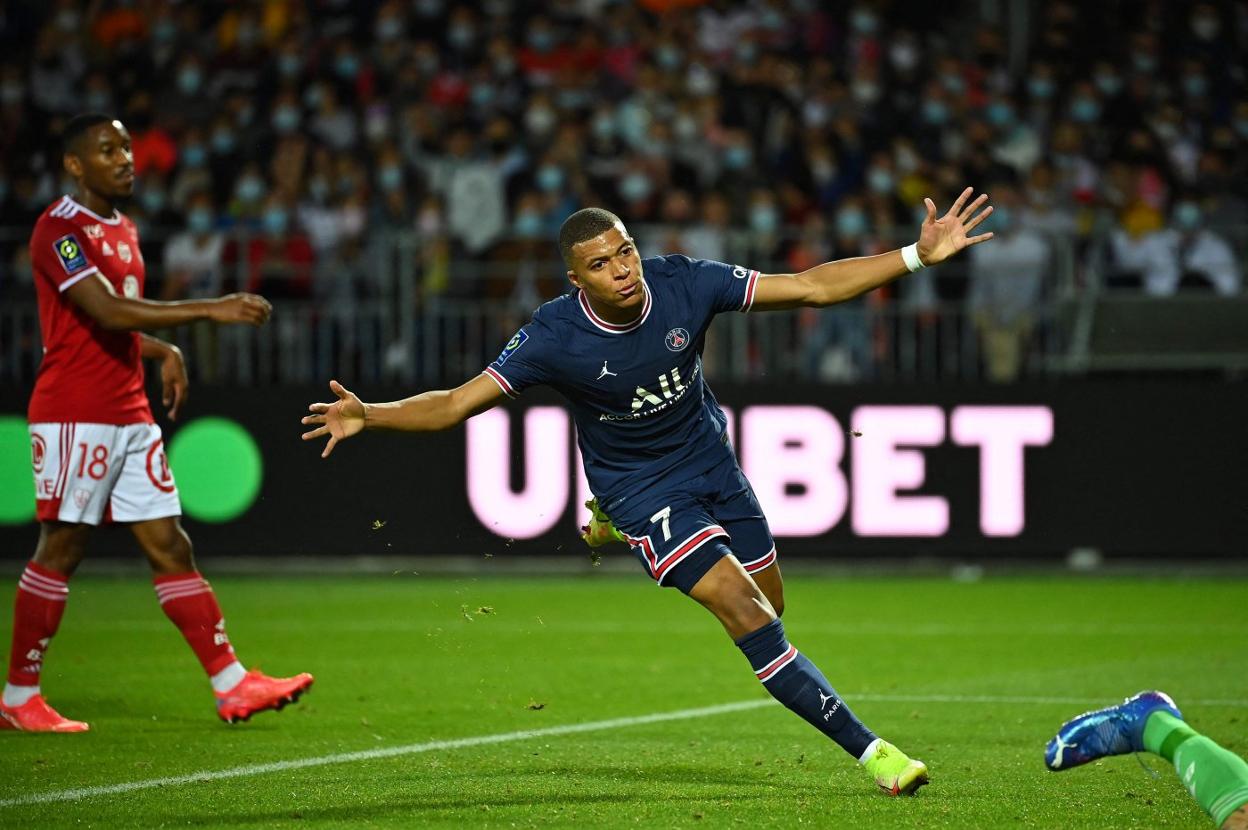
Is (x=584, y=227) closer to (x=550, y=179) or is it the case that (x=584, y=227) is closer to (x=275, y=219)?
(x=550, y=179)

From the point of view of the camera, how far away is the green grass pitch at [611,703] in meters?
6.25

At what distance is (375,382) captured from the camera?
16203mm

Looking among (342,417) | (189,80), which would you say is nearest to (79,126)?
(342,417)

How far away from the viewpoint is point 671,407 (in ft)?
23.1

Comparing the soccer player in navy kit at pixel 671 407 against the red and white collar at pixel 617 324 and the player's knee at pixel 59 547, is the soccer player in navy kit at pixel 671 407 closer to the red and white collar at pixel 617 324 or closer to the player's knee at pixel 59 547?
the red and white collar at pixel 617 324

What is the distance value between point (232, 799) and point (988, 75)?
15132 millimetres

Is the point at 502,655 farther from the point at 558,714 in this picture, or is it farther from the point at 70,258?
the point at 70,258

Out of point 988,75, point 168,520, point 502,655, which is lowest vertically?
point 502,655

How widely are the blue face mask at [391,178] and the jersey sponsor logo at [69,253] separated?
10226 millimetres

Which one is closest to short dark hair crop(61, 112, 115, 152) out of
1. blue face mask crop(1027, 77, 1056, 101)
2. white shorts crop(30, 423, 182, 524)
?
white shorts crop(30, 423, 182, 524)

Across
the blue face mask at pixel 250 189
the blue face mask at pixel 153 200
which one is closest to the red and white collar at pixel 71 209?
the blue face mask at pixel 153 200

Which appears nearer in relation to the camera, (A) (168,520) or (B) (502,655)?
(A) (168,520)

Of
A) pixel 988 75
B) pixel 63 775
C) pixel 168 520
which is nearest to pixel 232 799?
pixel 63 775

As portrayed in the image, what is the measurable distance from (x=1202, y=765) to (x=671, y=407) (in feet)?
8.31
